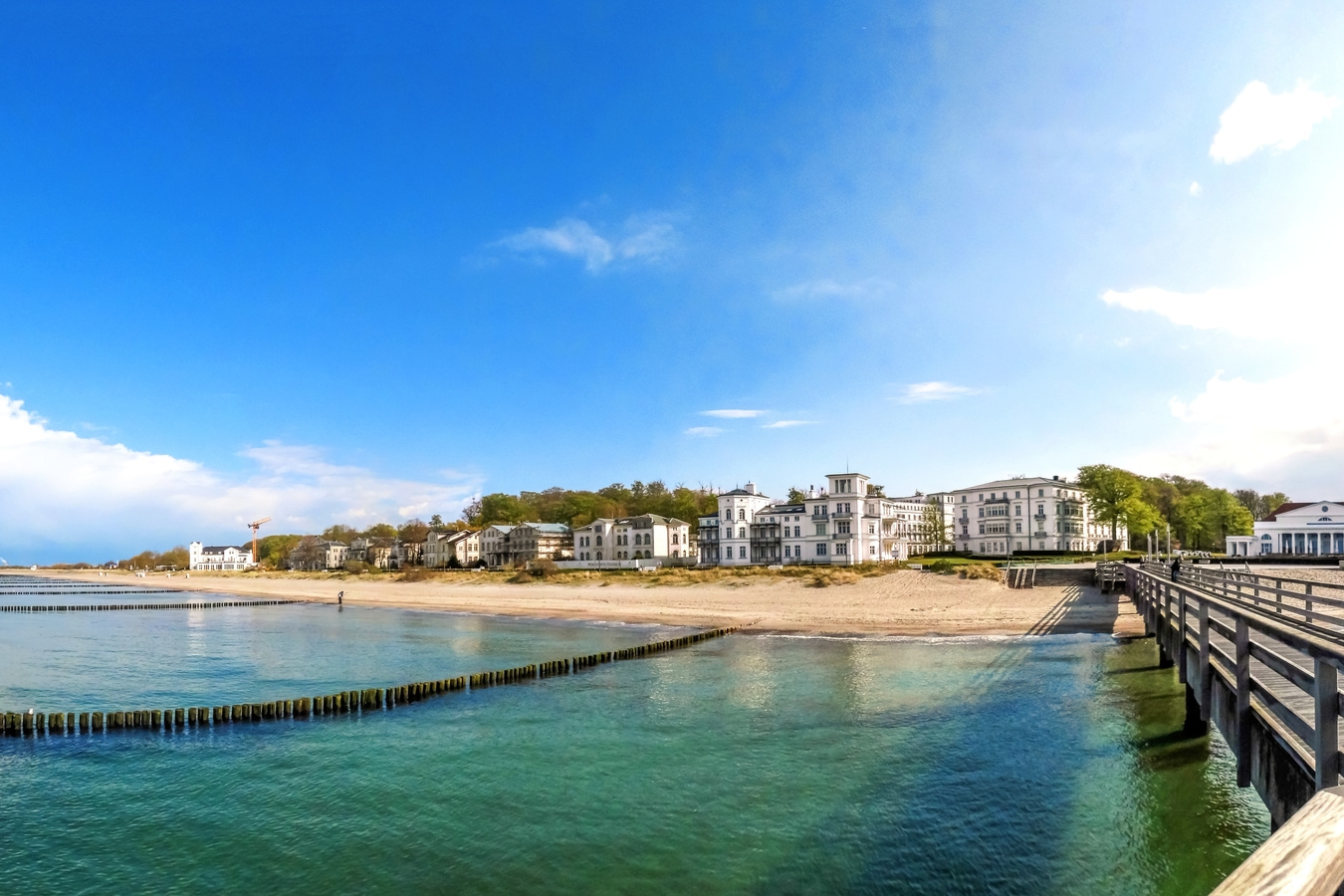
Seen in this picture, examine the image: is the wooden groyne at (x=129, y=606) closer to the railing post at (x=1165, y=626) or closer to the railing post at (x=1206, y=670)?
the railing post at (x=1165, y=626)

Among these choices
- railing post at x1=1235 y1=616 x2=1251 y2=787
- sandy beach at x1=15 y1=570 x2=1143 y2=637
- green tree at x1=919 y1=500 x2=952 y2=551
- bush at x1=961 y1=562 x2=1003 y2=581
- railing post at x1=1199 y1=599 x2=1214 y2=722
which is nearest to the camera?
railing post at x1=1235 y1=616 x2=1251 y2=787

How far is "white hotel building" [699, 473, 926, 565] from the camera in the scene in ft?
294

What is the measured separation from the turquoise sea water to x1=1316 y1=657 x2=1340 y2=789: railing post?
20.7 ft

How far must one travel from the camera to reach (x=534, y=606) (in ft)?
212

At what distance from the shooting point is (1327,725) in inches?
262

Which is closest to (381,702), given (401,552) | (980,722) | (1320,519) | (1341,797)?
(980,722)

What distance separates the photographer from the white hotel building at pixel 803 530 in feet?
294

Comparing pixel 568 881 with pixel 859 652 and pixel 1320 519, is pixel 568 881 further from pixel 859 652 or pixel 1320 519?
pixel 1320 519

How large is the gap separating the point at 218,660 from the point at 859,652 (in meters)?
30.6

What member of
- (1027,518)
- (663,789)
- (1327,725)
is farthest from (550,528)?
(1327,725)

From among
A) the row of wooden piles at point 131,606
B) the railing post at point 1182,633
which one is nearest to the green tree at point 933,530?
the row of wooden piles at point 131,606

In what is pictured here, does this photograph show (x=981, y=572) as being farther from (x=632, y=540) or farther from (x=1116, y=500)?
(x=632, y=540)

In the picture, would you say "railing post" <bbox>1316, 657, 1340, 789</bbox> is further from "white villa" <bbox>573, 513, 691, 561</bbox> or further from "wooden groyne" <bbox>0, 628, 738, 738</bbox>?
"white villa" <bbox>573, 513, 691, 561</bbox>

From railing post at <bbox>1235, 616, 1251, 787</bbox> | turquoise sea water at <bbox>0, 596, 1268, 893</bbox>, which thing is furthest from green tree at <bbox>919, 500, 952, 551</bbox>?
railing post at <bbox>1235, 616, 1251, 787</bbox>
